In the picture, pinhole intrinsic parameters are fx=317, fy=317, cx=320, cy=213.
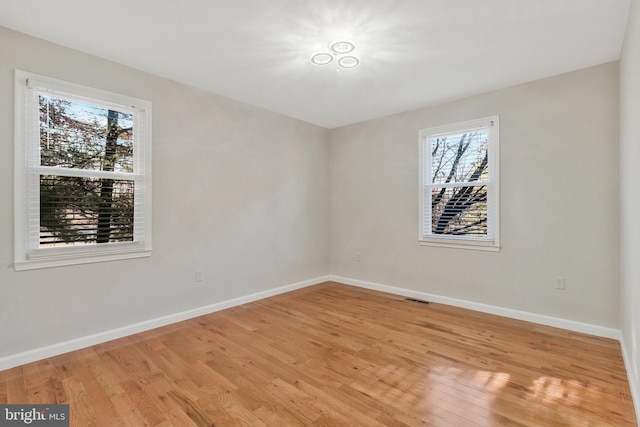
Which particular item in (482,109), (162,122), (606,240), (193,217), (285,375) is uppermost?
(482,109)

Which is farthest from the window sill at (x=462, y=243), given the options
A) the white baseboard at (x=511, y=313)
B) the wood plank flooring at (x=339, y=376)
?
the wood plank flooring at (x=339, y=376)

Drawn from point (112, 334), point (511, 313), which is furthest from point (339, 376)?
point (511, 313)

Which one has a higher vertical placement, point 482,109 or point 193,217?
point 482,109

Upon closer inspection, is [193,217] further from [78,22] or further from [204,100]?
[78,22]

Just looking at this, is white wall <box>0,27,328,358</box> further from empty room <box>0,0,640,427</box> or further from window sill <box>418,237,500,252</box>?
window sill <box>418,237,500,252</box>

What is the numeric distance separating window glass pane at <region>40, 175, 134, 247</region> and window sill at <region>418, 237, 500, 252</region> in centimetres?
342

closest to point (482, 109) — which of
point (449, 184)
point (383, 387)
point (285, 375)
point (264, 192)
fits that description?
point (449, 184)

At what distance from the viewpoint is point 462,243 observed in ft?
12.5

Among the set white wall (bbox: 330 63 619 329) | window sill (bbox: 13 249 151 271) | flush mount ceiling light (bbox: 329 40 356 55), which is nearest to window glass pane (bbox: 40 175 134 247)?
window sill (bbox: 13 249 151 271)

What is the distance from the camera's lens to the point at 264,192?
4277mm

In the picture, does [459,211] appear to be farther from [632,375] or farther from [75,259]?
[75,259]

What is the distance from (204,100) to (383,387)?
334 centimetres

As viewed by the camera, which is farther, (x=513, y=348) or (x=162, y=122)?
(x=162, y=122)

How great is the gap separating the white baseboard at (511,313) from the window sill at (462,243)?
0.65m
